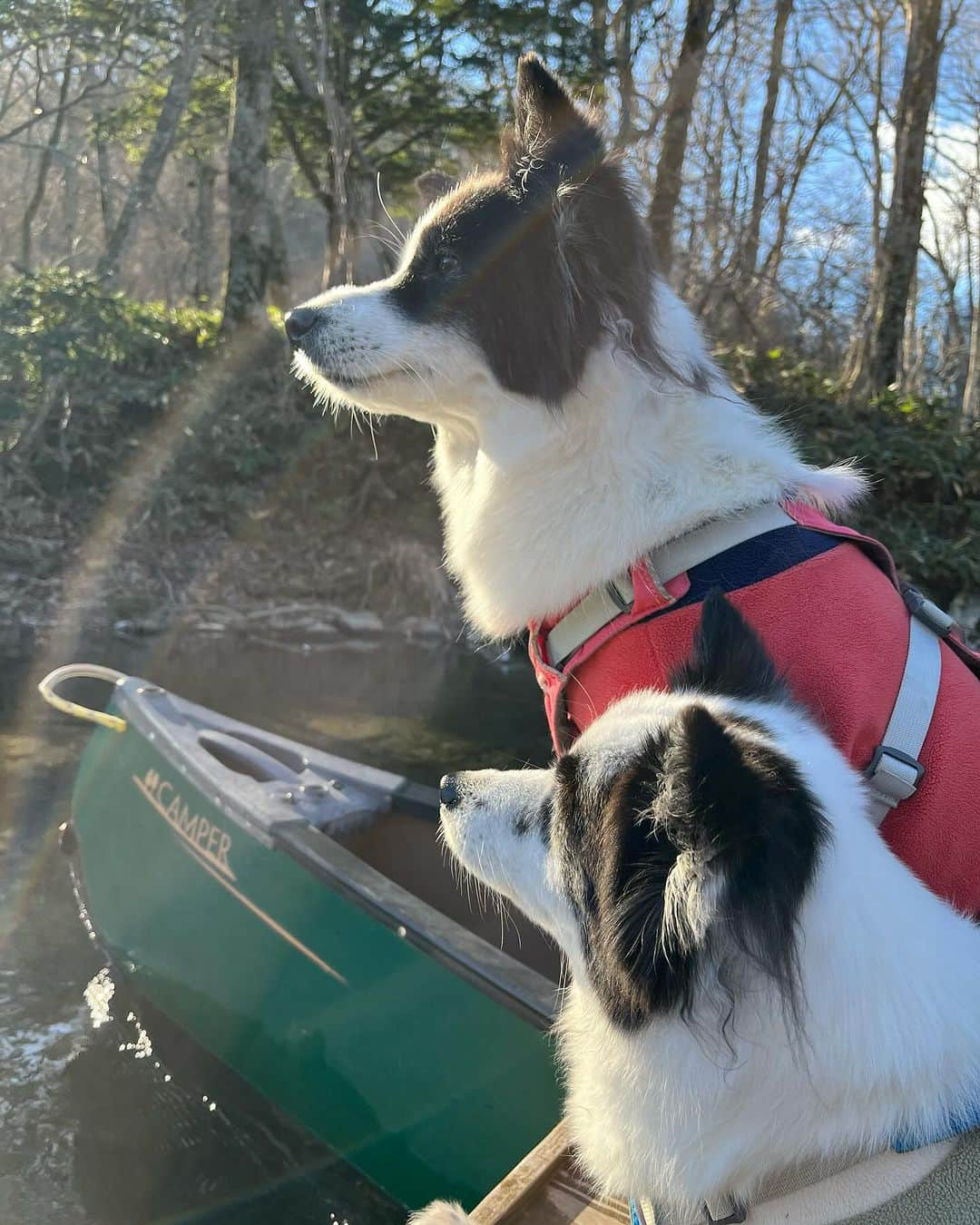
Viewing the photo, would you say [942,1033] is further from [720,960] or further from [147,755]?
[147,755]

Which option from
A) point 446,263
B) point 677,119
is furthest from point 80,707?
point 677,119

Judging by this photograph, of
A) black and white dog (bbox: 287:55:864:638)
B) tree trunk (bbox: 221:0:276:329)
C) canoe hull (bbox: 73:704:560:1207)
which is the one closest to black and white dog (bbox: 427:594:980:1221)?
black and white dog (bbox: 287:55:864:638)

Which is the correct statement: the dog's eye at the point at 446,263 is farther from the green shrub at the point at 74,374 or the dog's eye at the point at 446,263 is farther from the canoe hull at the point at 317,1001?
the green shrub at the point at 74,374

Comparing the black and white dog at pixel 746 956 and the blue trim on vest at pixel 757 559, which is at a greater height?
the blue trim on vest at pixel 757 559

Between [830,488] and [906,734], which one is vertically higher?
[830,488]

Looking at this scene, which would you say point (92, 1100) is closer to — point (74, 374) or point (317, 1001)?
point (317, 1001)

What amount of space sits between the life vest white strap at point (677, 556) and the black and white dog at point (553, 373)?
0.03 metres

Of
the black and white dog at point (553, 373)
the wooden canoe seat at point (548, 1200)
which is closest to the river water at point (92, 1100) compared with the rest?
the wooden canoe seat at point (548, 1200)

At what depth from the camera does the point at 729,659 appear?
1709mm

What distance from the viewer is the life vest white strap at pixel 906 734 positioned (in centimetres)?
162

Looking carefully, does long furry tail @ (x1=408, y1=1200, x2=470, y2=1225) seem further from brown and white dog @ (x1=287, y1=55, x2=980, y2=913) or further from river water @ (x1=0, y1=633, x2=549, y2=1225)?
river water @ (x1=0, y1=633, x2=549, y2=1225)

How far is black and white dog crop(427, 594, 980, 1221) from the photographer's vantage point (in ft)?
4.14

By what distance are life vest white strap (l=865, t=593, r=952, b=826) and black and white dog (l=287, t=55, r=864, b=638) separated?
480 millimetres

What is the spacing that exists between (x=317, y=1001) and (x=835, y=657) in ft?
8.21
